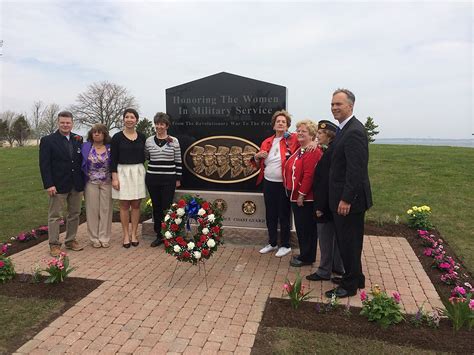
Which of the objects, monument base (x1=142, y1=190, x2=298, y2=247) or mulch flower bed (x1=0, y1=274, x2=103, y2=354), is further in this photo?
monument base (x1=142, y1=190, x2=298, y2=247)

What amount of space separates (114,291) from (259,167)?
2.58 m

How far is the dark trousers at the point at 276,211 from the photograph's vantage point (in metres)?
5.09

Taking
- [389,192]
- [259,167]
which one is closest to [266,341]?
[259,167]

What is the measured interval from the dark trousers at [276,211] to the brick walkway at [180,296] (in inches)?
11.7

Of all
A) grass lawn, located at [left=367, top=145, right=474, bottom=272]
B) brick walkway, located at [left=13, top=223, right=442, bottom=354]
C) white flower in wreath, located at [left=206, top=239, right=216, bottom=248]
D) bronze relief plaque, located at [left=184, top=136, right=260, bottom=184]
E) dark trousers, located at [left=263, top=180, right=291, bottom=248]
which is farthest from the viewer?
grass lawn, located at [left=367, top=145, right=474, bottom=272]

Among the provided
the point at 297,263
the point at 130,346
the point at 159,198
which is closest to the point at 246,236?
the point at 297,263

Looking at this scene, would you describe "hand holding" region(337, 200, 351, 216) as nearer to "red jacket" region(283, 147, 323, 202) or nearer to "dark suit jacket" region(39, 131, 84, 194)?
"red jacket" region(283, 147, 323, 202)

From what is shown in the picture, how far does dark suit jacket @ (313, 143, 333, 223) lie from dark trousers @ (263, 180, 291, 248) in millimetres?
820

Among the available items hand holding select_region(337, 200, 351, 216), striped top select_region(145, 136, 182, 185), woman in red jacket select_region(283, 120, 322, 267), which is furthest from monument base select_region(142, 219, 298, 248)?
hand holding select_region(337, 200, 351, 216)

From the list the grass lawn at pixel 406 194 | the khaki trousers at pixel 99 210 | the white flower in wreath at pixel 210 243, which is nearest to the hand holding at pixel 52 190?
the khaki trousers at pixel 99 210

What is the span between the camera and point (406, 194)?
29.9ft

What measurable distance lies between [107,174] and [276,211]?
2400 millimetres

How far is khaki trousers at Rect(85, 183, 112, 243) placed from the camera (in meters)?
5.50

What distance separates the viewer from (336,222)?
3.93 meters
